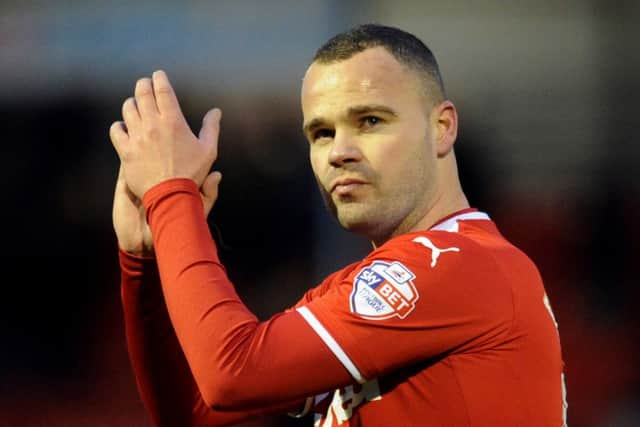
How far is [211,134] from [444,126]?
0.53 m

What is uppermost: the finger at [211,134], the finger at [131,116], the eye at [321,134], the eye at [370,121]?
the finger at [131,116]

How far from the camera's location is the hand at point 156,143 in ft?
5.35

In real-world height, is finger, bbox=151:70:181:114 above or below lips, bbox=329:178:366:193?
above

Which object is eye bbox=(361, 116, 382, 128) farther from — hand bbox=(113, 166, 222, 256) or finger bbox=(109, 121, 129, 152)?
finger bbox=(109, 121, 129, 152)

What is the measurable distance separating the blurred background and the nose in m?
2.30

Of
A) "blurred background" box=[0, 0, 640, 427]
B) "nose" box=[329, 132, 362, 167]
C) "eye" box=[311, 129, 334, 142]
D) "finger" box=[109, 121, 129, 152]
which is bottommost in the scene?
"blurred background" box=[0, 0, 640, 427]

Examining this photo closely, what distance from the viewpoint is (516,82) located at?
4.39m

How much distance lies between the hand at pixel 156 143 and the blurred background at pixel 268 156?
2431mm

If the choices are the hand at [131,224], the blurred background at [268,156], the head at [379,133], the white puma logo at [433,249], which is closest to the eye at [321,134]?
the head at [379,133]

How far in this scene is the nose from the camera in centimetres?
175

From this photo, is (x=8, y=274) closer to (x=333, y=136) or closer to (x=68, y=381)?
(x=68, y=381)

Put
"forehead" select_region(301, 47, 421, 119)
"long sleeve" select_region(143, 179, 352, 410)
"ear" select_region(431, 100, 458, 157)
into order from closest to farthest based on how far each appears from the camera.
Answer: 1. "long sleeve" select_region(143, 179, 352, 410)
2. "forehead" select_region(301, 47, 421, 119)
3. "ear" select_region(431, 100, 458, 157)

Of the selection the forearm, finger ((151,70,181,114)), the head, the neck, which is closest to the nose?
the head

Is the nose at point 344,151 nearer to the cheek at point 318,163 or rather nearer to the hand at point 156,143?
the cheek at point 318,163
